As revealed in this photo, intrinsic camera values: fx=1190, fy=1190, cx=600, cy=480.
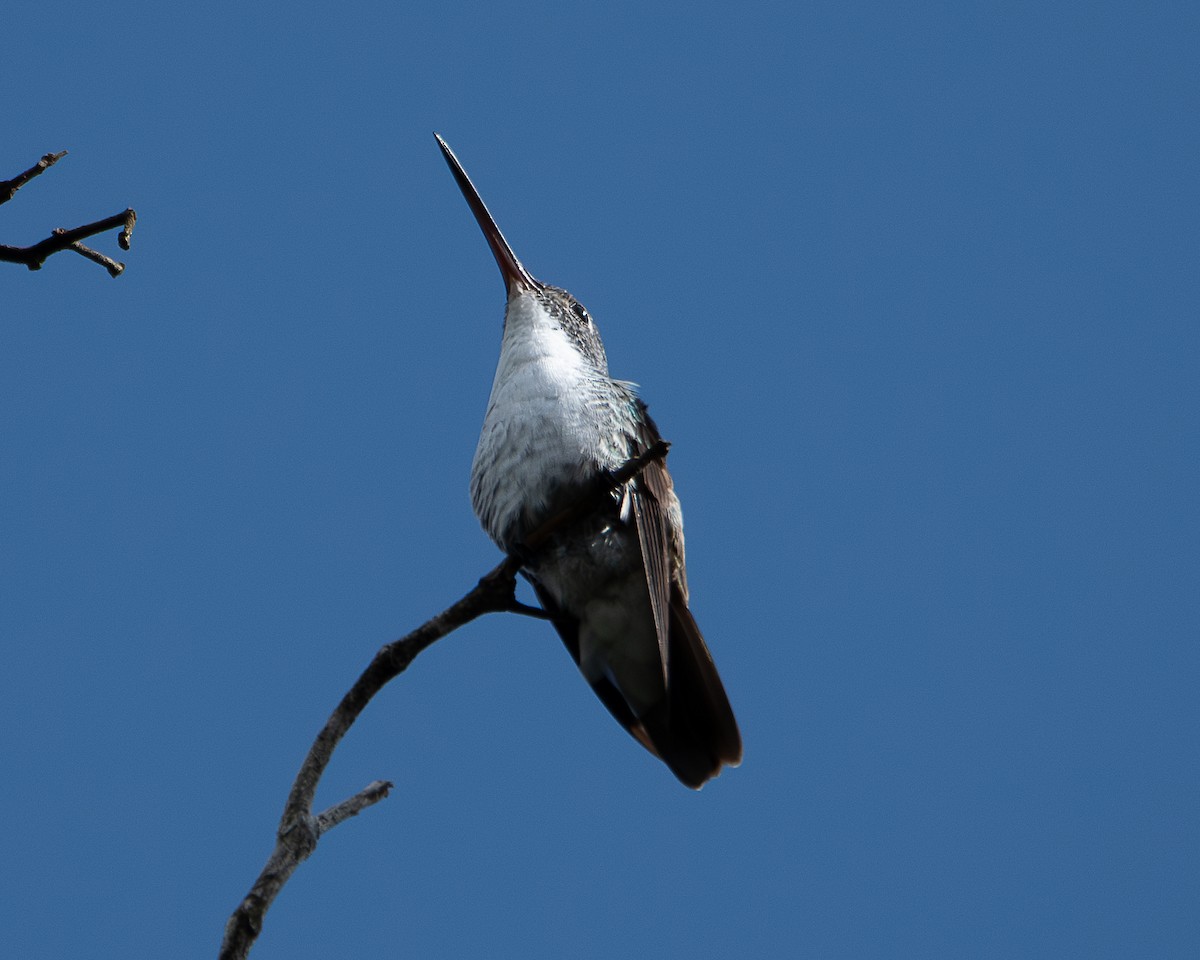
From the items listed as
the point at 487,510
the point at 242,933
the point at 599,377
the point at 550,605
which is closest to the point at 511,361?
the point at 599,377

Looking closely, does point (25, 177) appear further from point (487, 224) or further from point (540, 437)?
point (487, 224)

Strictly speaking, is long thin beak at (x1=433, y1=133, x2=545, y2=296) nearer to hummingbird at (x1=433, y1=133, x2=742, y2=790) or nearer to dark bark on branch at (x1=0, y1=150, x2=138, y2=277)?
hummingbird at (x1=433, y1=133, x2=742, y2=790)

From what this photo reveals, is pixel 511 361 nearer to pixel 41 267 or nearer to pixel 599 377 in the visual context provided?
pixel 599 377

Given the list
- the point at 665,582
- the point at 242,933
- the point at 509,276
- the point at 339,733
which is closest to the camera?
the point at 242,933

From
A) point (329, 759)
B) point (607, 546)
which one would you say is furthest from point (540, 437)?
point (329, 759)

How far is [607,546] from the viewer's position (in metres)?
4.65

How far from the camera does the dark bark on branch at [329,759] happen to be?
82.0 inches

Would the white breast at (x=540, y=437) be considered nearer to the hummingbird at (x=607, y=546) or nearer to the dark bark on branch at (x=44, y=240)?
the hummingbird at (x=607, y=546)

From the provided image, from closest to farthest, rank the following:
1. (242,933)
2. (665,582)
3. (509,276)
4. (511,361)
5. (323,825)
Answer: (242,933), (323,825), (665,582), (511,361), (509,276)

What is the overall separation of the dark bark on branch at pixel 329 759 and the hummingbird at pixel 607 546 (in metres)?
1.09

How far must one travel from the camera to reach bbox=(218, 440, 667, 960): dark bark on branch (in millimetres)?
2084

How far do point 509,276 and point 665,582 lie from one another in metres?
2.44

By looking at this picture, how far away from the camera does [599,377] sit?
5.10 metres

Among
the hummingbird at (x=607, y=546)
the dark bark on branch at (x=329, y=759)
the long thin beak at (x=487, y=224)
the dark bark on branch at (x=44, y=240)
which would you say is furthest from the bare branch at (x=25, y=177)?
the long thin beak at (x=487, y=224)
